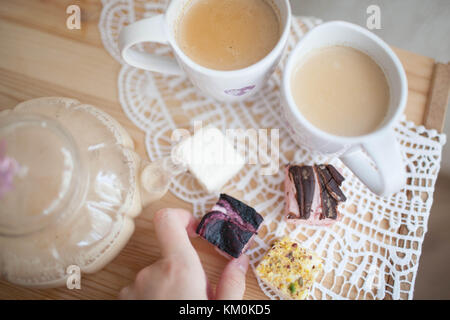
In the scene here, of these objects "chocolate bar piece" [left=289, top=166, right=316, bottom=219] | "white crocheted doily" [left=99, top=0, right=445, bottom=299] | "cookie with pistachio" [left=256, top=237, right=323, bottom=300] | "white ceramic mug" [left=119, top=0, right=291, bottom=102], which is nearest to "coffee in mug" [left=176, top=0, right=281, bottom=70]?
"white ceramic mug" [left=119, top=0, right=291, bottom=102]

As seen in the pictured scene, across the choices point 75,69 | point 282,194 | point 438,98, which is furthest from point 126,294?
point 438,98

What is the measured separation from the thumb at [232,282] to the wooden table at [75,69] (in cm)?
17

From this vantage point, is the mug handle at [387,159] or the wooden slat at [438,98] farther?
the wooden slat at [438,98]

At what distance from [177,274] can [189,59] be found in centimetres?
40

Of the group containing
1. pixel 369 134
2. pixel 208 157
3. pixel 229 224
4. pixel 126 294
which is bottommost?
pixel 126 294

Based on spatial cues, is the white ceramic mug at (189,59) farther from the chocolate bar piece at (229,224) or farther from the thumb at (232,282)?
the thumb at (232,282)

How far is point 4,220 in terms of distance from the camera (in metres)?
0.50

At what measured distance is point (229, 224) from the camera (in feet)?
2.29

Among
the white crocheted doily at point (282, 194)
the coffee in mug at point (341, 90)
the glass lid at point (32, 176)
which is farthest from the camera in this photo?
the white crocheted doily at point (282, 194)

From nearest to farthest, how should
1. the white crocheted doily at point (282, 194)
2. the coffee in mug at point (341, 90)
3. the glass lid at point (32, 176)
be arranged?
the glass lid at point (32, 176)
the coffee in mug at point (341, 90)
the white crocheted doily at point (282, 194)

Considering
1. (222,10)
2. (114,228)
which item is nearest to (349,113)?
(222,10)

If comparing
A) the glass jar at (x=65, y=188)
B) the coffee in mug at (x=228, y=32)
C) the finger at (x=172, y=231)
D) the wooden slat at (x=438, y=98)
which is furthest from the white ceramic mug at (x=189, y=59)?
the wooden slat at (x=438, y=98)

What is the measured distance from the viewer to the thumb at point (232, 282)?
2.16 ft

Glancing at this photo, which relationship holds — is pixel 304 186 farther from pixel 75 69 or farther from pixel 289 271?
pixel 75 69
